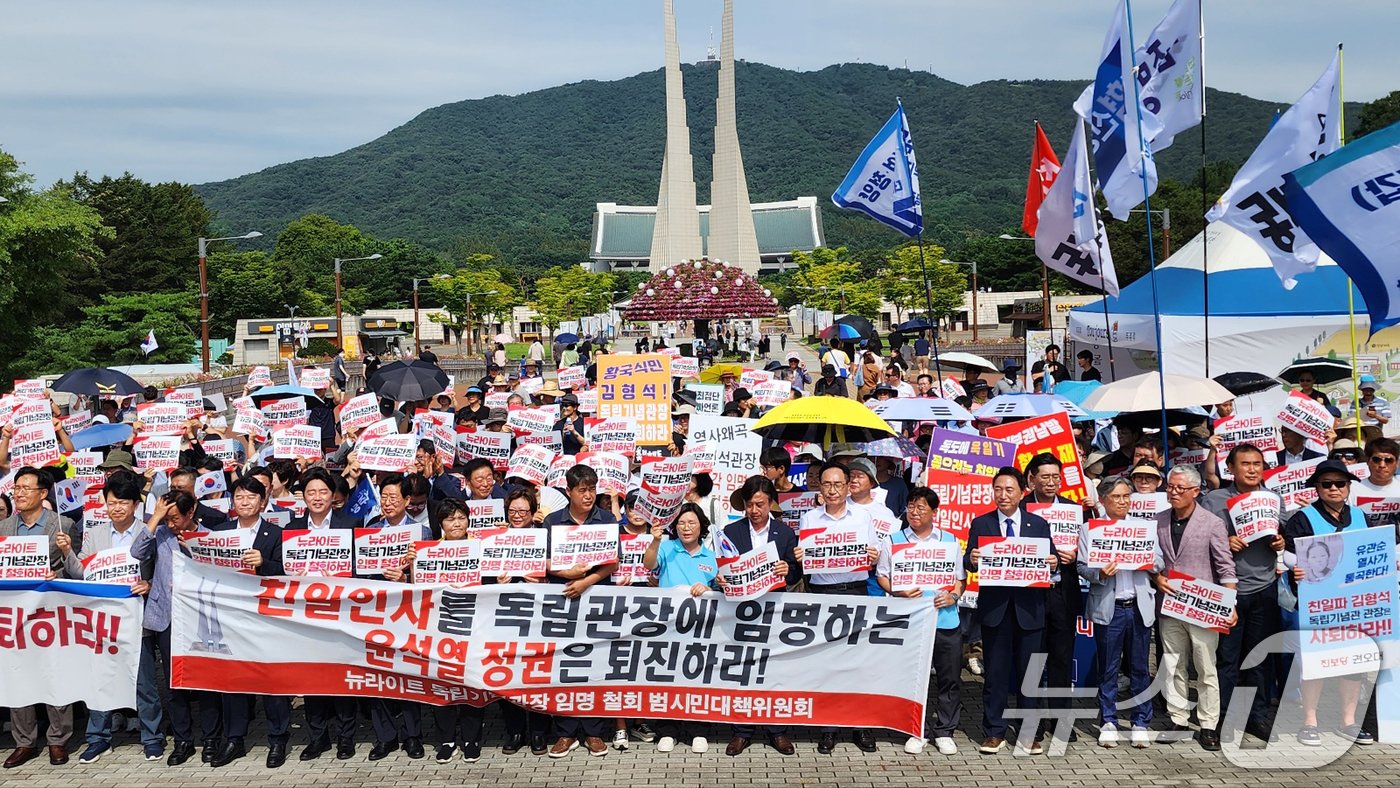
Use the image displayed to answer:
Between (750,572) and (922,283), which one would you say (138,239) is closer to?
(922,283)

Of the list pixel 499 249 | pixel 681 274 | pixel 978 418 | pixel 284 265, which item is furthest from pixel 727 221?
pixel 978 418

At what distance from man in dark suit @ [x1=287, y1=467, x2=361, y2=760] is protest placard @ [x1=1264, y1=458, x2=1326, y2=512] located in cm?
584

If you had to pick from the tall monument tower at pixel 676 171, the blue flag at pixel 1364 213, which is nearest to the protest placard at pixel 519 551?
the blue flag at pixel 1364 213

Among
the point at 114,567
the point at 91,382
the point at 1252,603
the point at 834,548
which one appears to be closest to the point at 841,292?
the point at 91,382

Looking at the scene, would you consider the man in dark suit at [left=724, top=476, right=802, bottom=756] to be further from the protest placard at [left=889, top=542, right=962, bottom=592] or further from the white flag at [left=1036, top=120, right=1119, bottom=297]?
the white flag at [left=1036, top=120, right=1119, bottom=297]

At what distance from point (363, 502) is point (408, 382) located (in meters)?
5.72

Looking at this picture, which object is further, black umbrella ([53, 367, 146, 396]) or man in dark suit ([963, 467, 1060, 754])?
black umbrella ([53, 367, 146, 396])

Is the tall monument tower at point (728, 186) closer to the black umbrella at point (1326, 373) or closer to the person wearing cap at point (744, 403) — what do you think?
the black umbrella at point (1326, 373)

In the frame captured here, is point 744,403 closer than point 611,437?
No

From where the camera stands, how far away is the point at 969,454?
8.37 metres

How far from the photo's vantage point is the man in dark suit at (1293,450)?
9422 mm

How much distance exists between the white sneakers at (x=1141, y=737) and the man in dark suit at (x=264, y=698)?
4902 mm

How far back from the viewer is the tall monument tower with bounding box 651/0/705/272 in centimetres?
9481

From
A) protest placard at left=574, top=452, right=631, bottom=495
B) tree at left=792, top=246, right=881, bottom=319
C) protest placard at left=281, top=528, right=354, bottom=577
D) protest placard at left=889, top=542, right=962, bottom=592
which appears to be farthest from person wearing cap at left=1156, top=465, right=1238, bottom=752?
tree at left=792, top=246, right=881, bottom=319
